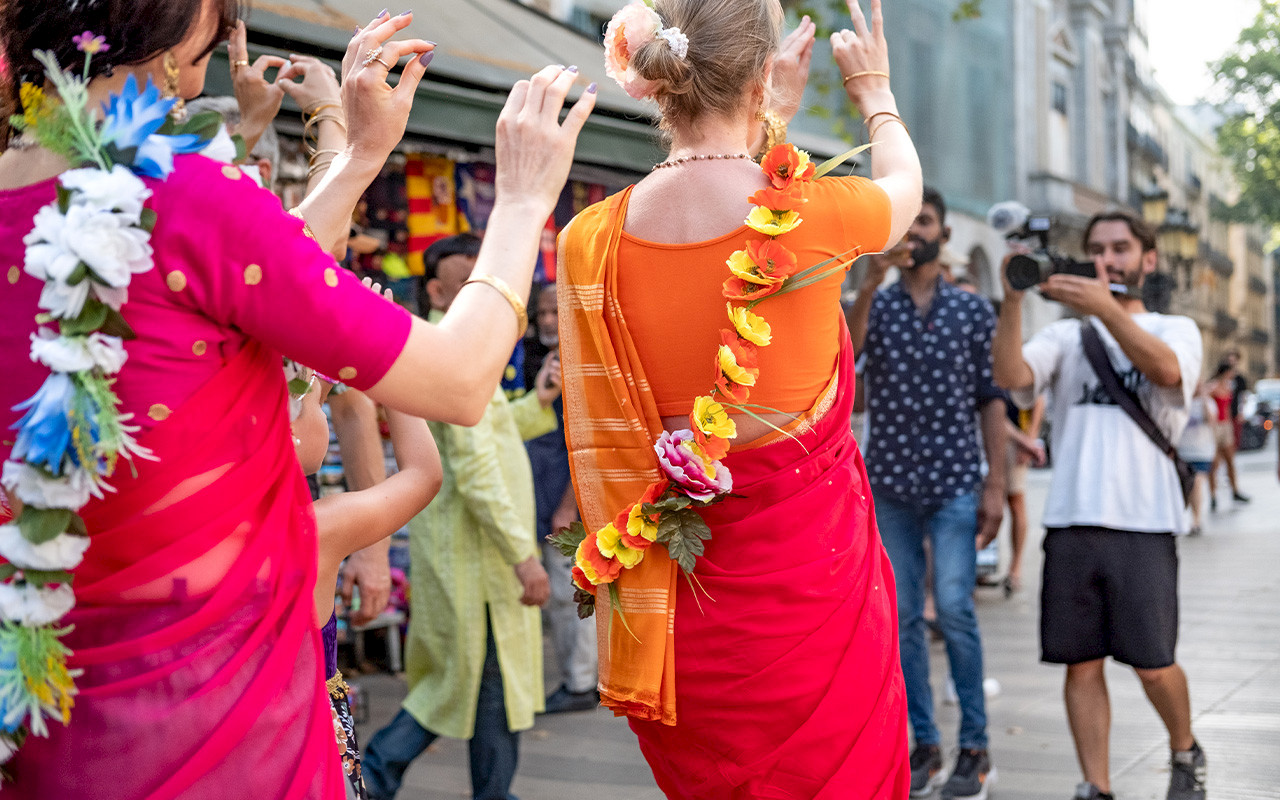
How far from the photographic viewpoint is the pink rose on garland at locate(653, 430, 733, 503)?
7.27 feet

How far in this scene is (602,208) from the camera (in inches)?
96.0

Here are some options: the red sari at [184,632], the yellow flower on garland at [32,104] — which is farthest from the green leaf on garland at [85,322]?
the yellow flower on garland at [32,104]

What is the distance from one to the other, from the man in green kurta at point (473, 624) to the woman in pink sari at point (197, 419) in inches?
105

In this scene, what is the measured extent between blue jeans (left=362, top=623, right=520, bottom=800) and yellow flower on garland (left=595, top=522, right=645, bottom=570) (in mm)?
1928

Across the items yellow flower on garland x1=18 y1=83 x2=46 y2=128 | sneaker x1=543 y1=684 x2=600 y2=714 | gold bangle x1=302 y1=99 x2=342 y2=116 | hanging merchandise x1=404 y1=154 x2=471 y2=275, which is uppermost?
hanging merchandise x1=404 y1=154 x2=471 y2=275

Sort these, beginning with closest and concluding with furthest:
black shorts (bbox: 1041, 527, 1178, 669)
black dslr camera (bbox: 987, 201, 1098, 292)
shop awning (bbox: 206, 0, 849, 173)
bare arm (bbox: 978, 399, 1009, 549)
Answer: black shorts (bbox: 1041, 527, 1178, 669)
black dslr camera (bbox: 987, 201, 1098, 292)
shop awning (bbox: 206, 0, 849, 173)
bare arm (bbox: 978, 399, 1009, 549)

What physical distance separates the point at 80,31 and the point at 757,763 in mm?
1650

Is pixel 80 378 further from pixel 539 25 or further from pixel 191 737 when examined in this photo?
pixel 539 25

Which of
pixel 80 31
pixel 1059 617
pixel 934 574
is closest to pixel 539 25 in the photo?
pixel 934 574

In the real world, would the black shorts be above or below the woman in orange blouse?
below

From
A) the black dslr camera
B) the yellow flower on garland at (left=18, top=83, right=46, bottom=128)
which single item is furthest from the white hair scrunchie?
the black dslr camera

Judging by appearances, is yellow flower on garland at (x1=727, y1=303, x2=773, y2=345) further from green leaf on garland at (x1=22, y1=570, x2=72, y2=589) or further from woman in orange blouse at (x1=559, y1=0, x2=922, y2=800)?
green leaf on garland at (x1=22, y1=570, x2=72, y2=589)

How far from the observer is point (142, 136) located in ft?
4.54

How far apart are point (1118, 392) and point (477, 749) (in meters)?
2.45
